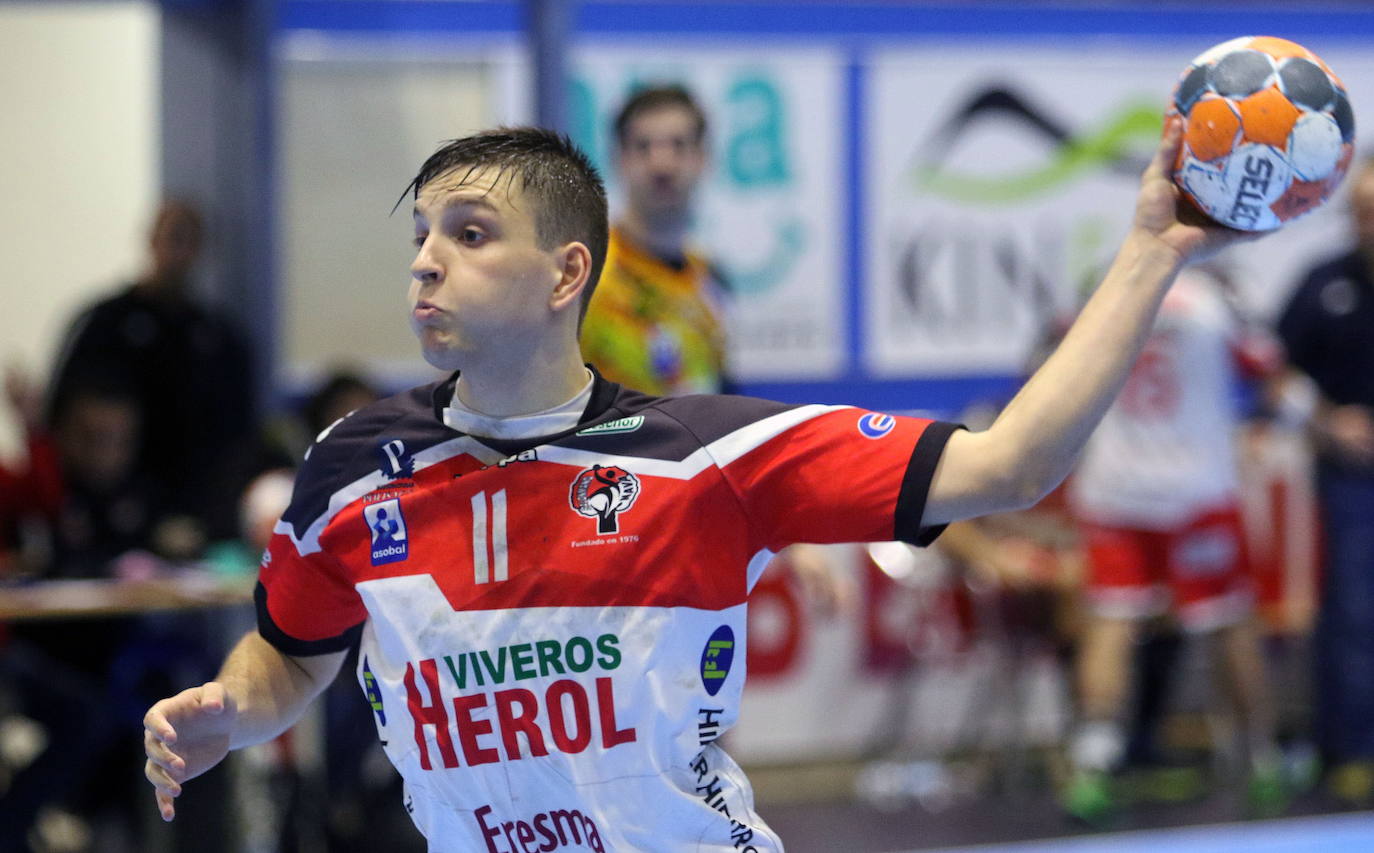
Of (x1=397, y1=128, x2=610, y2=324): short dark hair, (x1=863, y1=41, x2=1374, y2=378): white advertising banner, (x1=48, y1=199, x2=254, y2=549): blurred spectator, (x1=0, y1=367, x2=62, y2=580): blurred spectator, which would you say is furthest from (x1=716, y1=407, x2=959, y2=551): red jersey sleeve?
(x1=863, y1=41, x2=1374, y2=378): white advertising banner

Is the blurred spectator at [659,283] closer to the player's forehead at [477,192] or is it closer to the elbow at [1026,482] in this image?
the player's forehead at [477,192]

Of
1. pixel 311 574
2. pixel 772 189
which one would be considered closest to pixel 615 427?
pixel 311 574

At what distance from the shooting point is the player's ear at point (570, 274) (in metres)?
2.20

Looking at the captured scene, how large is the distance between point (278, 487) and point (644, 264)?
5.51 feet

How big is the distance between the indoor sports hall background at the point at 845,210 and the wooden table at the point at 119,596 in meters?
1.51

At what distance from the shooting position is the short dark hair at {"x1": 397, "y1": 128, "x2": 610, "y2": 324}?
7.13 ft

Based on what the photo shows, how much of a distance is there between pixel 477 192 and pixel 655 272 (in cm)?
208

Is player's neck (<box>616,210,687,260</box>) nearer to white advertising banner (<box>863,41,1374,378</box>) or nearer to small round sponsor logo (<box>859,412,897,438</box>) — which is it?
small round sponsor logo (<box>859,412,897,438</box>)

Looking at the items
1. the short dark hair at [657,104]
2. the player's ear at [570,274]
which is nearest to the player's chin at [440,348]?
the player's ear at [570,274]

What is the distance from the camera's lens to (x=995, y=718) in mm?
7297

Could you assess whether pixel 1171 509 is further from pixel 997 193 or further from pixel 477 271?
pixel 477 271

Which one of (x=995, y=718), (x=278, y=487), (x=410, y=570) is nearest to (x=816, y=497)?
(x=410, y=570)

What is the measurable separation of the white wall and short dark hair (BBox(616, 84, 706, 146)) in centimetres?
Result: 524

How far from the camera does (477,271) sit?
2107 millimetres
